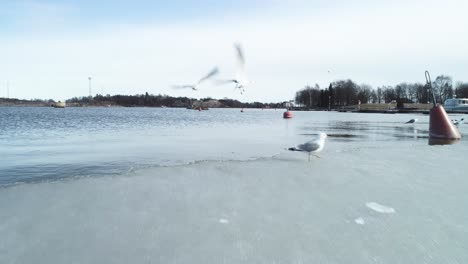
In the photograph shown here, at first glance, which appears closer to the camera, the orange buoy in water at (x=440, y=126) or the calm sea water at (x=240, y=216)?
the calm sea water at (x=240, y=216)

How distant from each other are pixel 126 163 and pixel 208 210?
5.26m

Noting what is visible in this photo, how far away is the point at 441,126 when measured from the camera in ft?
55.1

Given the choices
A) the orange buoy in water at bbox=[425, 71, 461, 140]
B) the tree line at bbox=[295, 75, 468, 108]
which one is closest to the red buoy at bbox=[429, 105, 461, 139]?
the orange buoy in water at bbox=[425, 71, 461, 140]

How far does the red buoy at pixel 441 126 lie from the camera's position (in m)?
16.1

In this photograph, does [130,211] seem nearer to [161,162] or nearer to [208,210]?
[208,210]

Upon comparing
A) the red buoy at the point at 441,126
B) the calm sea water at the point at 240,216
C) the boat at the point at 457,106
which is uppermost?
the boat at the point at 457,106

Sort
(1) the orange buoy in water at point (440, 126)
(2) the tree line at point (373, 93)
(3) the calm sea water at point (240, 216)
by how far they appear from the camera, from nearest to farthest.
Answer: (3) the calm sea water at point (240, 216), (1) the orange buoy in water at point (440, 126), (2) the tree line at point (373, 93)

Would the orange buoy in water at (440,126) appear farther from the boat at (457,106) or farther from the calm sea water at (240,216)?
the boat at (457,106)

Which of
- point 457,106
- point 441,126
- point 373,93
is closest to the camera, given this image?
point 441,126

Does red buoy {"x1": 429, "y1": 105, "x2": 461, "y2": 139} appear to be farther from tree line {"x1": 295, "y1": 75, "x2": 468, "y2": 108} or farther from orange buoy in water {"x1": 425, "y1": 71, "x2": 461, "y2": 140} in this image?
tree line {"x1": 295, "y1": 75, "x2": 468, "y2": 108}

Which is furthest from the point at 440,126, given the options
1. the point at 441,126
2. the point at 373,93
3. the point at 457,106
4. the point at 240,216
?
the point at 373,93

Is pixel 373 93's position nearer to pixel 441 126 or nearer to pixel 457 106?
pixel 457 106

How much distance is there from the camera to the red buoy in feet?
53.0

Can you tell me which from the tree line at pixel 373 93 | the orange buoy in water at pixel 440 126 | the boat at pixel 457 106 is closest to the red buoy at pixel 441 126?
the orange buoy in water at pixel 440 126
